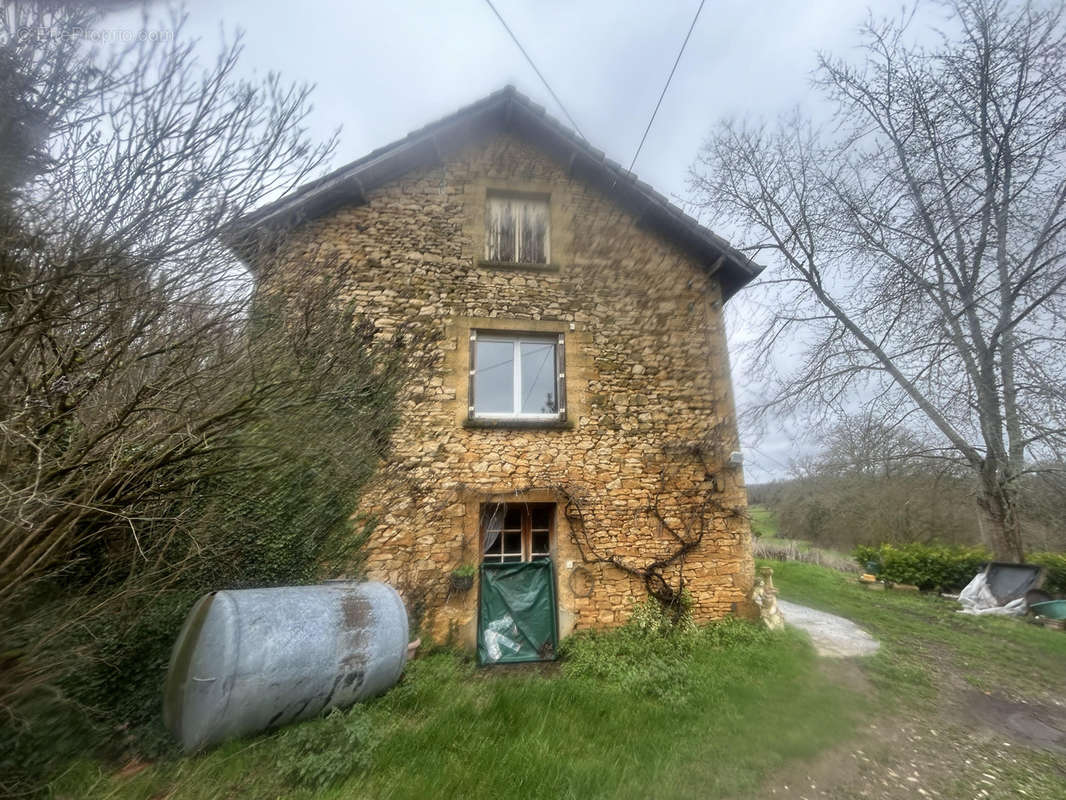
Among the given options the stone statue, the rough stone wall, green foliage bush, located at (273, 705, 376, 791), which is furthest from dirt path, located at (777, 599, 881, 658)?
green foliage bush, located at (273, 705, 376, 791)

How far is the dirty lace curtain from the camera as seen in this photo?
7637mm

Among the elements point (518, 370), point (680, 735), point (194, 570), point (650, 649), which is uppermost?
point (518, 370)

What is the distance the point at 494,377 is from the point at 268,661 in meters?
4.53

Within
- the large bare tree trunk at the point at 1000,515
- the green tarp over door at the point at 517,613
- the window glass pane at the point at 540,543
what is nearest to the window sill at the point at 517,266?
the window glass pane at the point at 540,543

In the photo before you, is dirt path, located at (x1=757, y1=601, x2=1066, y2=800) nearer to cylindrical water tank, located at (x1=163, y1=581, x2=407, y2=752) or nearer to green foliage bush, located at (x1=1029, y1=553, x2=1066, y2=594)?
cylindrical water tank, located at (x1=163, y1=581, x2=407, y2=752)

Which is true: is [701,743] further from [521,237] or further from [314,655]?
[521,237]

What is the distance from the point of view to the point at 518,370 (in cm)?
723

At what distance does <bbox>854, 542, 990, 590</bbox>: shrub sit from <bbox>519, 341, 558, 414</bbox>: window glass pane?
504 inches

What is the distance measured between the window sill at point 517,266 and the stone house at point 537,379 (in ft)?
0.12

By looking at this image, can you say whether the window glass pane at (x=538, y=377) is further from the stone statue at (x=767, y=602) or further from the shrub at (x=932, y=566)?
the shrub at (x=932, y=566)

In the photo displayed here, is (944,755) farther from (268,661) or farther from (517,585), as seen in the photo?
Answer: (268,661)

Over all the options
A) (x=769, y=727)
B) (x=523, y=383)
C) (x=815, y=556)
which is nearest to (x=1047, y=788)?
(x=769, y=727)

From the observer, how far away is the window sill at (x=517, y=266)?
23.9ft

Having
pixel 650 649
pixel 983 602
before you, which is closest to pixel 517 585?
pixel 650 649
